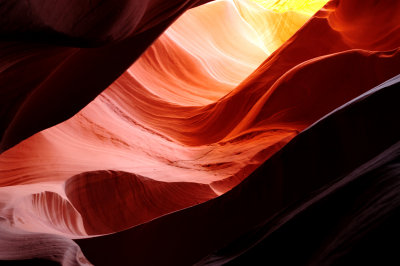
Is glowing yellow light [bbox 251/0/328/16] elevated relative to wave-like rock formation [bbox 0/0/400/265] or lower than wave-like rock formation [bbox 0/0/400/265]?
elevated

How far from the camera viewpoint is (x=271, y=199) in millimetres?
1260

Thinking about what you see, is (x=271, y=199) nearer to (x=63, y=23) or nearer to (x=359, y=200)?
(x=359, y=200)

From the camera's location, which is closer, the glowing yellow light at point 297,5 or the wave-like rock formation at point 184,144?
the wave-like rock formation at point 184,144

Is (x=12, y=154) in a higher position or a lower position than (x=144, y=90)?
lower

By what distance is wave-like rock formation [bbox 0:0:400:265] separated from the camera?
32.7 inches

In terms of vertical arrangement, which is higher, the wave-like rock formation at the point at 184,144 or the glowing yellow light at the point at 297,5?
the glowing yellow light at the point at 297,5

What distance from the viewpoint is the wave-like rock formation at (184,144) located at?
832 mm

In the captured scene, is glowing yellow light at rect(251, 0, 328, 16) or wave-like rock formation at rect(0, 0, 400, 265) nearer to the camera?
wave-like rock formation at rect(0, 0, 400, 265)

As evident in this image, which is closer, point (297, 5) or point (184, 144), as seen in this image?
point (184, 144)

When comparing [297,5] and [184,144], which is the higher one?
[297,5]

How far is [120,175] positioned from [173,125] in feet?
3.97

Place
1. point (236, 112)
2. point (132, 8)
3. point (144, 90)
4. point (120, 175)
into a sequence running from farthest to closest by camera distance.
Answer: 1. point (144, 90)
2. point (236, 112)
3. point (120, 175)
4. point (132, 8)

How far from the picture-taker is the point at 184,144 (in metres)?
3.07

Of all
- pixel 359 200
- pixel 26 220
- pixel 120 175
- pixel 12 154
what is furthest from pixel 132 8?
pixel 12 154
